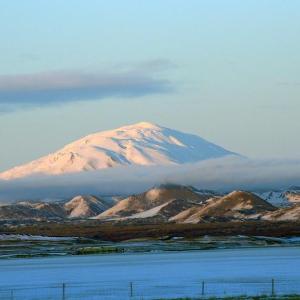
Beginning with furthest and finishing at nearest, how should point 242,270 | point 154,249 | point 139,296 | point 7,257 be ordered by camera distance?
point 154,249 < point 7,257 < point 242,270 < point 139,296

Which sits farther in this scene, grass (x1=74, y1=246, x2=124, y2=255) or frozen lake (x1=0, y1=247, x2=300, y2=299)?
grass (x1=74, y1=246, x2=124, y2=255)

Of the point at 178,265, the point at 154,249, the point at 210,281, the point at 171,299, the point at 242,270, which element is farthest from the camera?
the point at 154,249

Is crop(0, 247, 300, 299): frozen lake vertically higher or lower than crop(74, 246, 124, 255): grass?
lower

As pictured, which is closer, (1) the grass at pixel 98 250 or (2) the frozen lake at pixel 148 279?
(2) the frozen lake at pixel 148 279

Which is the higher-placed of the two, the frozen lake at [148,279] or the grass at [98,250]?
the grass at [98,250]

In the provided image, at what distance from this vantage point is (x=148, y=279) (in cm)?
9544

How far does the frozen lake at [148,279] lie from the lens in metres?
77.7

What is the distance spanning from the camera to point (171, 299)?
226 feet

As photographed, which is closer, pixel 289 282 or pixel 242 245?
pixel 289 282

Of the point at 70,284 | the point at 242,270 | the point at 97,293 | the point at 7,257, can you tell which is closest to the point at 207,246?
the point at 7,257

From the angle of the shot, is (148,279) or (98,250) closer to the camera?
(148,279)

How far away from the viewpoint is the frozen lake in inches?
3059

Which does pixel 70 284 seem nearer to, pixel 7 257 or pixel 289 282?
pixel 289 282

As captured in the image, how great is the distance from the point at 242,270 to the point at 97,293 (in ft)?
98.5
